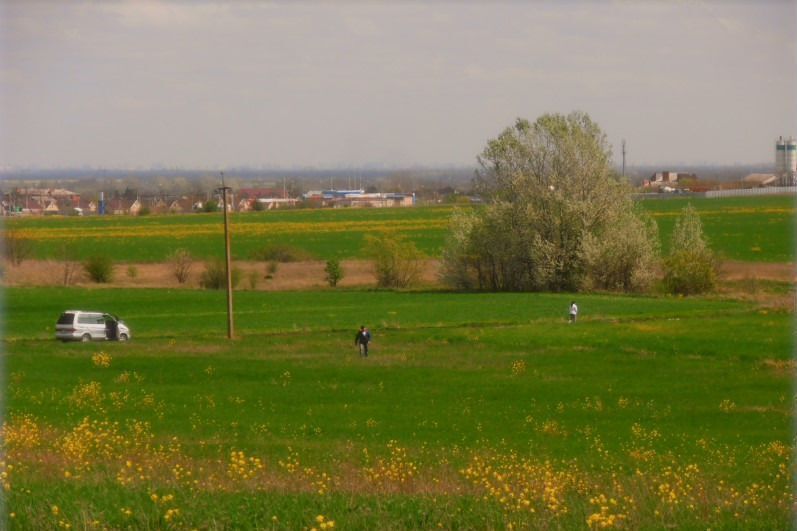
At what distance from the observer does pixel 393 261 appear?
79.4m

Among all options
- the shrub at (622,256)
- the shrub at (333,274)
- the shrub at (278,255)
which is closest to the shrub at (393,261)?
the shrub at (333,274)

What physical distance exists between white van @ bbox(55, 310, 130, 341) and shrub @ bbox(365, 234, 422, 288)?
107ft

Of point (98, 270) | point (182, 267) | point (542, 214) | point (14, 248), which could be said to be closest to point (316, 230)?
point (182, 267)

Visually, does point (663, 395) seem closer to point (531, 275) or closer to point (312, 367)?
point (312, 367)

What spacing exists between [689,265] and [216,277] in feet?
110

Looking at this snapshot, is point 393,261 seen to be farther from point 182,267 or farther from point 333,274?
point 182,267

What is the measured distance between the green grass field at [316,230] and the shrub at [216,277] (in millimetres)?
14937

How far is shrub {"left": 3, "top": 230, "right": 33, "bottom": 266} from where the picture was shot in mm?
78875

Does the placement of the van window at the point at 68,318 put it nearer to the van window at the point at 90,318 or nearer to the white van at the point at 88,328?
the white van at the point at 88,328

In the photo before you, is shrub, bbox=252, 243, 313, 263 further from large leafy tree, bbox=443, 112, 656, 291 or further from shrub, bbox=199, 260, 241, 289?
large leafy tree, bbox=443, 112, 656, 291

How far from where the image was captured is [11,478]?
13609 millimetres

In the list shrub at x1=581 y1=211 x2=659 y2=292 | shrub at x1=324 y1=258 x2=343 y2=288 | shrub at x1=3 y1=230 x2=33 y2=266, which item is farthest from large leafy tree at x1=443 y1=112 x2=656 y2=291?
shrub at x1=3 y1=230 x2=33 y2=266

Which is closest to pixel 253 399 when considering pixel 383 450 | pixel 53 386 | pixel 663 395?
pixel 53 386

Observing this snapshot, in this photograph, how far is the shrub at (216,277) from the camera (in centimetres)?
7819
